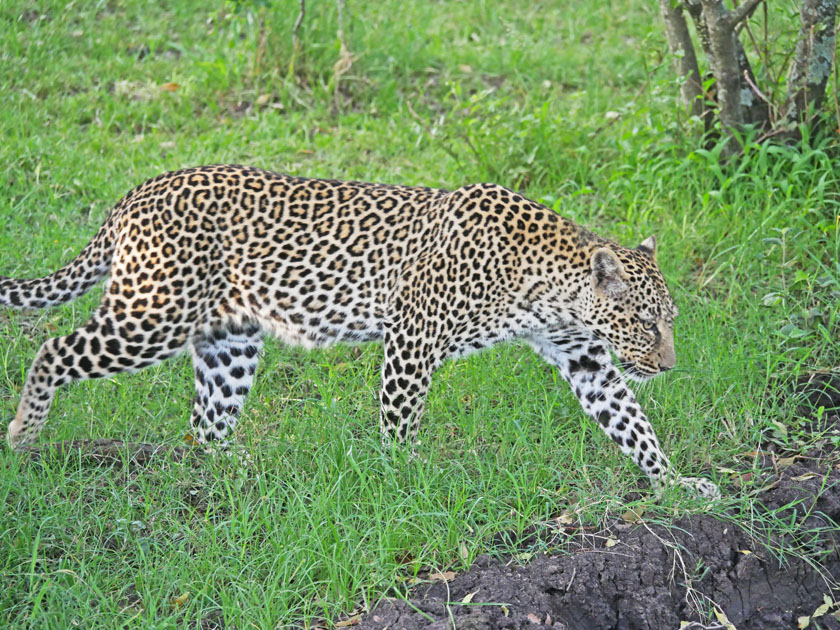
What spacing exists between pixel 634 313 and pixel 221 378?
2.48 meters

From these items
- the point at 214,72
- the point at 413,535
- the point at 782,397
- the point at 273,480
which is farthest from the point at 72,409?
the point at 214,72

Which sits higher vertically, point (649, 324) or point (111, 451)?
point (649, 324)

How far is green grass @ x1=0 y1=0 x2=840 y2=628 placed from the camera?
17.1 ft

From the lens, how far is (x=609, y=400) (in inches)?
236

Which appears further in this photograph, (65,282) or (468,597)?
(65,282)

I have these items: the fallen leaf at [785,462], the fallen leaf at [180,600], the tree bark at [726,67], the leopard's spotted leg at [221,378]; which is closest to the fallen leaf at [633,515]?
the fallen leaf at [785,462]

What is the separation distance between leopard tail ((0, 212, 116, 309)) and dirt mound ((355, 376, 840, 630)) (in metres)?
2.66

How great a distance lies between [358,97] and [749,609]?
698 centimetres

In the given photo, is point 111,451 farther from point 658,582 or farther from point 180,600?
point 658,582

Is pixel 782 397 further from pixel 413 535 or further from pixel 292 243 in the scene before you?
pixel 292 243

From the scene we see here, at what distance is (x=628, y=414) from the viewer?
596cm

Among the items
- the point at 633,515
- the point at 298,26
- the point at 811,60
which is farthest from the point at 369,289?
the point at 298,26

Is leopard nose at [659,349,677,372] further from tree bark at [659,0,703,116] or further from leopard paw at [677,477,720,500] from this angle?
tree bark at [659,0,703,116]

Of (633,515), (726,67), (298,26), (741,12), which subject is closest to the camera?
(633,515)
